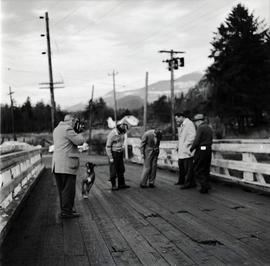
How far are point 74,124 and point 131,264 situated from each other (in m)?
3.72

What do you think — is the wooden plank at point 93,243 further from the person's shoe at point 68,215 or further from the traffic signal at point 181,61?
the traffic signal at point 181,61

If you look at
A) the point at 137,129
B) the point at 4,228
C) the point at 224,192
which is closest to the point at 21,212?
the point at 4,228

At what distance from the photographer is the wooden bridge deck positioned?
4.78m

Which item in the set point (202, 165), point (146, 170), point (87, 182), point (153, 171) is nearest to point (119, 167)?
point (146, 170)

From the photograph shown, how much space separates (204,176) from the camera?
9875 mm

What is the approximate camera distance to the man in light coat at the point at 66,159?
24.5 feet

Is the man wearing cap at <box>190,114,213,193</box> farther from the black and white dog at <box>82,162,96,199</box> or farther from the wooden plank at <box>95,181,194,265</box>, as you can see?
the black and white dog at <box>82,162,96,199</box>

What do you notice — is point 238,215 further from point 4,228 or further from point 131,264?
point 4,228

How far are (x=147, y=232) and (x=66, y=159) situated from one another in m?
2.18

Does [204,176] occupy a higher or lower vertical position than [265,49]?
lower

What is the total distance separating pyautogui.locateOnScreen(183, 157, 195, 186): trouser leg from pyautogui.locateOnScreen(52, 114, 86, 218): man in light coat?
3.84m

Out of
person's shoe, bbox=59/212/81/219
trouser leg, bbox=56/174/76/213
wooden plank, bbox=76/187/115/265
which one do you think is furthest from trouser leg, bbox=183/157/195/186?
person's shoe, bbox=59/212/81/219

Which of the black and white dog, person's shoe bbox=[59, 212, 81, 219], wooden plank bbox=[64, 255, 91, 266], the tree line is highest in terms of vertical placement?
the tree line

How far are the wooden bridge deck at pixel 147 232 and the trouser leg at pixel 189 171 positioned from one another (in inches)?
46.5
